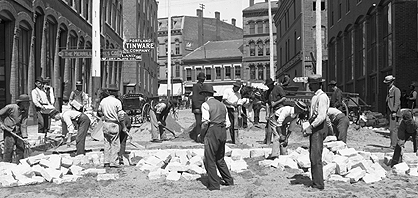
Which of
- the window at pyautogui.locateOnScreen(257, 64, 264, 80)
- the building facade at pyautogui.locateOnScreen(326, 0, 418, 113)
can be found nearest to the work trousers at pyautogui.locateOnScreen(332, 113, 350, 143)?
the building facade at pyautogui.locateOnScreen(326, 0, 418, 113)

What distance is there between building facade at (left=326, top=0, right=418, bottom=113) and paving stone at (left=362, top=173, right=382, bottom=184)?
13.6 m

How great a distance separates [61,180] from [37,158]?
3.88 feet

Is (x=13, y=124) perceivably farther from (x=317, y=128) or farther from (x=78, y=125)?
(x=317, y=128)

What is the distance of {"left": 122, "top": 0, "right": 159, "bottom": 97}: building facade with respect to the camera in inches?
1837

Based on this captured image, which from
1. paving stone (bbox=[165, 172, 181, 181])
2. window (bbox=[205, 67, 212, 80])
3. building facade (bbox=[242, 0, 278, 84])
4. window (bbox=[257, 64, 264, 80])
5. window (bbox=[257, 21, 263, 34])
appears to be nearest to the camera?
paving stone (bbox=[165, 172, 181, 181])

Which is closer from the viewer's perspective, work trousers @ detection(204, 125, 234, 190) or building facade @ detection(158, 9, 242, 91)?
work trousers @ detection(204, 125, 234, 190)

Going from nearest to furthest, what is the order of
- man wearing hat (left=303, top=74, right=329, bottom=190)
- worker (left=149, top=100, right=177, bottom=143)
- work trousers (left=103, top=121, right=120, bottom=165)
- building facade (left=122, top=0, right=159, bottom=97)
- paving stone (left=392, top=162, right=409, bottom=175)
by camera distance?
man wearing hat (left=303, top=74, right=329, bottom=190) → paving stone (left=392, top=162, right=409, bottom=175) → work trousers (left=103, top=121, right=120, bottom=165) → worker (left=149, top=100, right=177, bottom=143) → building facade (left=122, top=0, right=159, bottom=97)

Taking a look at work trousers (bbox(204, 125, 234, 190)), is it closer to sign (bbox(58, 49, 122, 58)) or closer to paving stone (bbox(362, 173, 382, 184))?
paving stone (bbox(362, 173, 382, 184))

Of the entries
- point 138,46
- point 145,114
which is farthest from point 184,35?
point 138,46

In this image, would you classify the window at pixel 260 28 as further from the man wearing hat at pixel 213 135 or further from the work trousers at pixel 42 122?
the man wearing hat at pixel 213 135

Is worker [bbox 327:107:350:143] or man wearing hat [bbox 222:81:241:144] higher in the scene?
man wearing hat [bbox 222:81:241:144]

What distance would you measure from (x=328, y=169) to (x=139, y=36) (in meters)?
43.9

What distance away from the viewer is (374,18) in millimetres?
26453

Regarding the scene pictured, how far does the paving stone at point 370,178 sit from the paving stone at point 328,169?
560 mm
